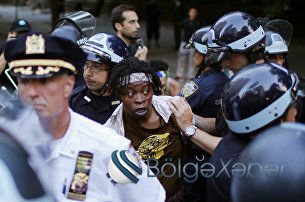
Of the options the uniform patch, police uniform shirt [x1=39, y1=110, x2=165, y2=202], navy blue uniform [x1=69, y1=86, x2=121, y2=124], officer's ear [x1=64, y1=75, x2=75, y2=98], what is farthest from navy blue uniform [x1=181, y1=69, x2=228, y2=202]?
officer's ear [x1=64, y1=75, x2=75, y2=98]

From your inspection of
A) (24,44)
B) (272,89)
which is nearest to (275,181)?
(272,89)

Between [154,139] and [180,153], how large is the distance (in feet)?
0.73

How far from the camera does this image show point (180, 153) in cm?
386

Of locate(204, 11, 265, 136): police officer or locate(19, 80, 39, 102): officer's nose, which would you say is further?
locate(204, 11, 265, 136): police officer

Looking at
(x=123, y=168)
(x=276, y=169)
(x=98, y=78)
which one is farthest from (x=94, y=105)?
(x=276, y=169)

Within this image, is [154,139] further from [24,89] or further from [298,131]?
[298,131]

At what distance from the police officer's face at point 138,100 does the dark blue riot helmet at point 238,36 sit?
0.75 meters

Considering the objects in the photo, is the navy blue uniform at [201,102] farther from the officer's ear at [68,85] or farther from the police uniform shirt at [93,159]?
the officer's ear at [68,85]

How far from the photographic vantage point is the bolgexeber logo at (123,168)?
271 cm

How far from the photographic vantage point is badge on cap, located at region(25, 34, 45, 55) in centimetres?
268

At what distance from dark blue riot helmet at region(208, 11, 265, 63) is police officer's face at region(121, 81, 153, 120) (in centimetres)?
75

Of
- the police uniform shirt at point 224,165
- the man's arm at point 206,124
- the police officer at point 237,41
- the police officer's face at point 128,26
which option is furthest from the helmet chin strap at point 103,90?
the police officer's face at point 128,26

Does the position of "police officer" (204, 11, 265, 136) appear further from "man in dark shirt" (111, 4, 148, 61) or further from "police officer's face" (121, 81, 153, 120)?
"man in dark shirt" (111, 4, 148, 61)

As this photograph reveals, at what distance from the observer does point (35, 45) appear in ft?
8.80
